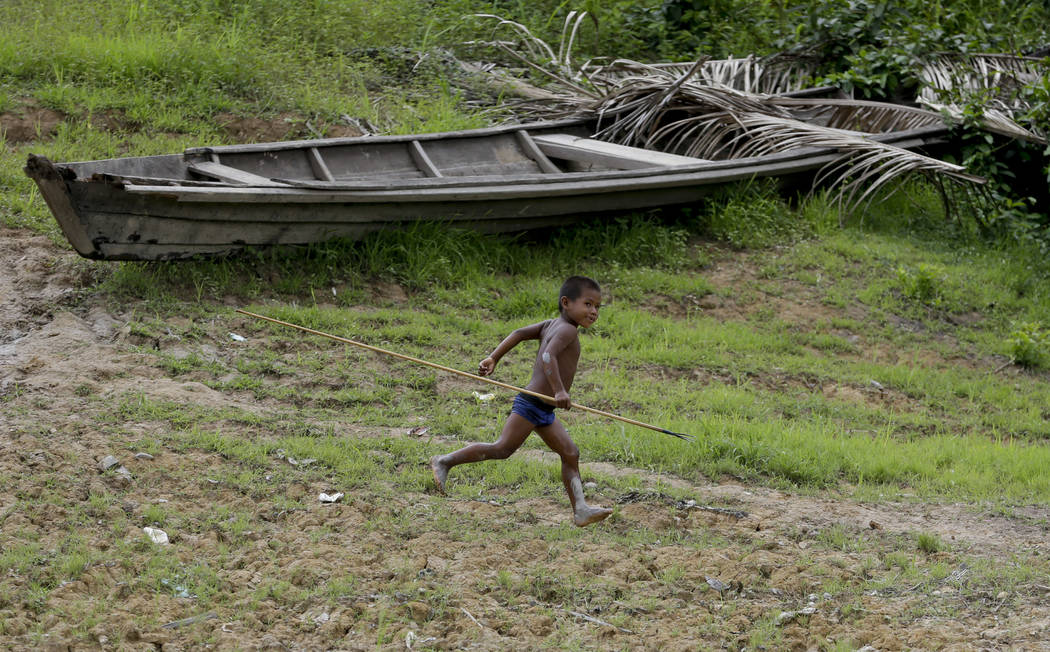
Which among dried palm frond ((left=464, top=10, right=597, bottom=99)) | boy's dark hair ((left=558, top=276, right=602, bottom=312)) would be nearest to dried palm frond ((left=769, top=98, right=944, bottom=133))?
dried palm frond ((left=464, top=10, right=597, bottom=99))

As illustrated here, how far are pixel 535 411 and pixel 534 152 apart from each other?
5.34m

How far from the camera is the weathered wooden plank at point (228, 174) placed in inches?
289

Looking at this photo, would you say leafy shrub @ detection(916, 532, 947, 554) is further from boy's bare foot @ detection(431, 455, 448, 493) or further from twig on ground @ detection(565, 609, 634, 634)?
boy's bare foot @ detection(431, 455, 448, 493)

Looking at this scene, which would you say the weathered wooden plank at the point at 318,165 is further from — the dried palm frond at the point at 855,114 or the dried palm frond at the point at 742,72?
the dried palm frond at the point at 855,114

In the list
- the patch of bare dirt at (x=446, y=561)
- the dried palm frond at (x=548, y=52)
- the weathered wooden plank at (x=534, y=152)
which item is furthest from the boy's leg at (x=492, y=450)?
the dried palm frond at (x=548, y=52)

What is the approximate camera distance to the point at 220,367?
638 centimetres

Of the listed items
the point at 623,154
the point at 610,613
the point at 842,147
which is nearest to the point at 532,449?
the point at 610,613

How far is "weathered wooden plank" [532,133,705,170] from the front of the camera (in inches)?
371

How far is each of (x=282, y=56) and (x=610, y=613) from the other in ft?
27.1

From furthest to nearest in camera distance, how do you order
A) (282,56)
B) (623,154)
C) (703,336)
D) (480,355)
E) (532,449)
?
(282,56) → (623,154) → (703,336) → (480,355) → (532,449)

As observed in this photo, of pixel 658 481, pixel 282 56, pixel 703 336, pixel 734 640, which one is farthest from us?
pixel 282 56

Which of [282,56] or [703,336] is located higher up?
[282,56]

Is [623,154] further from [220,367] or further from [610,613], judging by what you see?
[610,613]

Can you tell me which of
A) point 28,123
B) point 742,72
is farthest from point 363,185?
point 742,72
